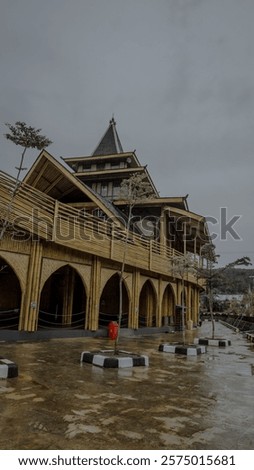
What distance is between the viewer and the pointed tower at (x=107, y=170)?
1029 inches

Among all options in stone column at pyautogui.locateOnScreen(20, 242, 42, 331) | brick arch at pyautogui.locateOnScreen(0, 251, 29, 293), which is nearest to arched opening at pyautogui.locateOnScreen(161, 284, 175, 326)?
stone column at pyautogui.locateOnScreen(20, 242, 42, 331)

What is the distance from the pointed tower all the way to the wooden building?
91mm

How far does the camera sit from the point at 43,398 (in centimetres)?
466

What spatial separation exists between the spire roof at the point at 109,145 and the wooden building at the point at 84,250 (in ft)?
12.0

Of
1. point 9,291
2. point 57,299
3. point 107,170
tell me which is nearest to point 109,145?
point 107,170

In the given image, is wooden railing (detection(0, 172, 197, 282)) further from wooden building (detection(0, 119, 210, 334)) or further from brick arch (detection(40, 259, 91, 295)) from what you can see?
brick arch (detection(40, 259, 91, 295))

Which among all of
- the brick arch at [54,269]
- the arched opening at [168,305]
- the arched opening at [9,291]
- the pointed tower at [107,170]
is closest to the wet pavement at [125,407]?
the brick arch at [54,269]

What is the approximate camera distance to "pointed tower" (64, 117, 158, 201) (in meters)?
26.1

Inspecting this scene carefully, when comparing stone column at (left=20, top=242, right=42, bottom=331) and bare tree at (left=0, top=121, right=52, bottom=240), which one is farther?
stone column at (left=20, top=242, right=42, bottom=331)

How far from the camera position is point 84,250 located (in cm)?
1378

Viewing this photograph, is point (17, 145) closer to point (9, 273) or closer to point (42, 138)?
point (42, 138)

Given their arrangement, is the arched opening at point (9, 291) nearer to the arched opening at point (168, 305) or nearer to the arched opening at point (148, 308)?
the arched opening at point (148, 308)

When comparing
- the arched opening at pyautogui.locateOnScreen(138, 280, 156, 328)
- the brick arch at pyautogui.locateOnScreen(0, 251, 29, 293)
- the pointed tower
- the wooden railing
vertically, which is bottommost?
the arched opening at pyautogui.locateOnScreen(138, 280, 156, 328)

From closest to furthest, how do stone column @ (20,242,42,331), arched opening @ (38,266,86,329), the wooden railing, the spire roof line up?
the wooden railing < stone column @ (20,242,42,331) < arched opening @ (38,266,86,329) < the spire roof
